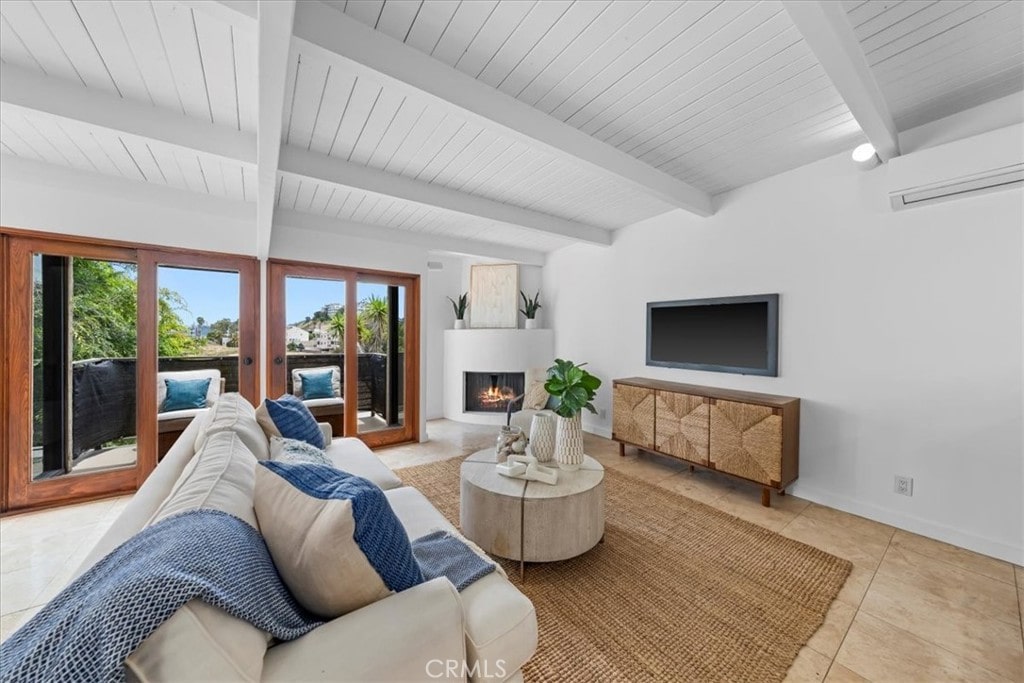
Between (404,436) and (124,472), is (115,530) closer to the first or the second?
(124,472)

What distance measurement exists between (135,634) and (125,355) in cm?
334

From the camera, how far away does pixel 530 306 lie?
5.13m

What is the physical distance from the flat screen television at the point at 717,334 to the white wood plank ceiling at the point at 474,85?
3.44 feet

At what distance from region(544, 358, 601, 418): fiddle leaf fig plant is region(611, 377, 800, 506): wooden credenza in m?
1.22

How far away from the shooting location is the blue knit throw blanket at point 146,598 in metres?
0.53

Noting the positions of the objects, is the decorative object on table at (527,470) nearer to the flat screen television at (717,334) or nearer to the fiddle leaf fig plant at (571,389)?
the fiddle leaf fig plant at (571,389)

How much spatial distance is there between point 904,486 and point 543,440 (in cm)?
228

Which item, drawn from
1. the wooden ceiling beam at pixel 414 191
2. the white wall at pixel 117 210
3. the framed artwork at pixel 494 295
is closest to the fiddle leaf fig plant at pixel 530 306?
the framed artwork at pixel 494 295

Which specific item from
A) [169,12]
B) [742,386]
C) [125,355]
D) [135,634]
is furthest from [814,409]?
[125,355]

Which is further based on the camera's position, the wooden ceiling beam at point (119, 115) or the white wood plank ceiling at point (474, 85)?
the wooden ceiling beam at point (119, 115)

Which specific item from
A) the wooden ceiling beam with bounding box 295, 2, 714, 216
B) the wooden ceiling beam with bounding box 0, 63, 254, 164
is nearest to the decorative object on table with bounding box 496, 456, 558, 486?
the wooden ceiling beam with bounding box 295, 2, 714, 216

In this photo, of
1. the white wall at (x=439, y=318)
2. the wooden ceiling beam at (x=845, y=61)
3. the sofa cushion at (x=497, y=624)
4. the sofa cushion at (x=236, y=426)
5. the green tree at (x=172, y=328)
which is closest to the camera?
the sofa cushion at (x=497, y=624)

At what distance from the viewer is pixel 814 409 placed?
9.11ft

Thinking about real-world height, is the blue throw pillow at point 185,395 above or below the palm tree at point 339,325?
below
